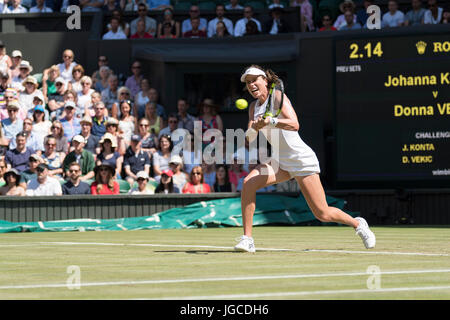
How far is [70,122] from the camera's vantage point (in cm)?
1989

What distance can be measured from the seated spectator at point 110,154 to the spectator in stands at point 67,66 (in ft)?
9.71

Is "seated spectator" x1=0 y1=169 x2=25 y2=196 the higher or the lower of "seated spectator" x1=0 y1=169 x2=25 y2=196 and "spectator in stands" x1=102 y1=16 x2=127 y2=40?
the lower

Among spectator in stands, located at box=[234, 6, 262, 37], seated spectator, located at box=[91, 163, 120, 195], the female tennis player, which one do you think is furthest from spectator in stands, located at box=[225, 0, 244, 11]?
the female tennis player

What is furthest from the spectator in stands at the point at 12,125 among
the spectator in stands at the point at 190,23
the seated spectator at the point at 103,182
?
the spectator in stands at the point at 190,23

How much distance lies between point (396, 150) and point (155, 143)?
196 inches

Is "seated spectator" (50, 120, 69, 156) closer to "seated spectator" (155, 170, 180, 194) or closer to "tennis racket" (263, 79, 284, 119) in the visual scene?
"seated spectator" (155, 170, 180, 194)

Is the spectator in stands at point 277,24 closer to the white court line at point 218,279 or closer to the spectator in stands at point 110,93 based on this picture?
the spectator in stands at point 110,93

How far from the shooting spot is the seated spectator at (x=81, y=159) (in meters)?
18.5

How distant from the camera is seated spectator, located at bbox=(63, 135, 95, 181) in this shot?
18.5m

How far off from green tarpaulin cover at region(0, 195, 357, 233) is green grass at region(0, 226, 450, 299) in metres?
3.61

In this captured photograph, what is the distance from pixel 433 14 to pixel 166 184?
718 cm

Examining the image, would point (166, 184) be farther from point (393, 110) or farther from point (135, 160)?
point (393, 110)

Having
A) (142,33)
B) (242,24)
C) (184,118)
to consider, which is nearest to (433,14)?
(242,24)
